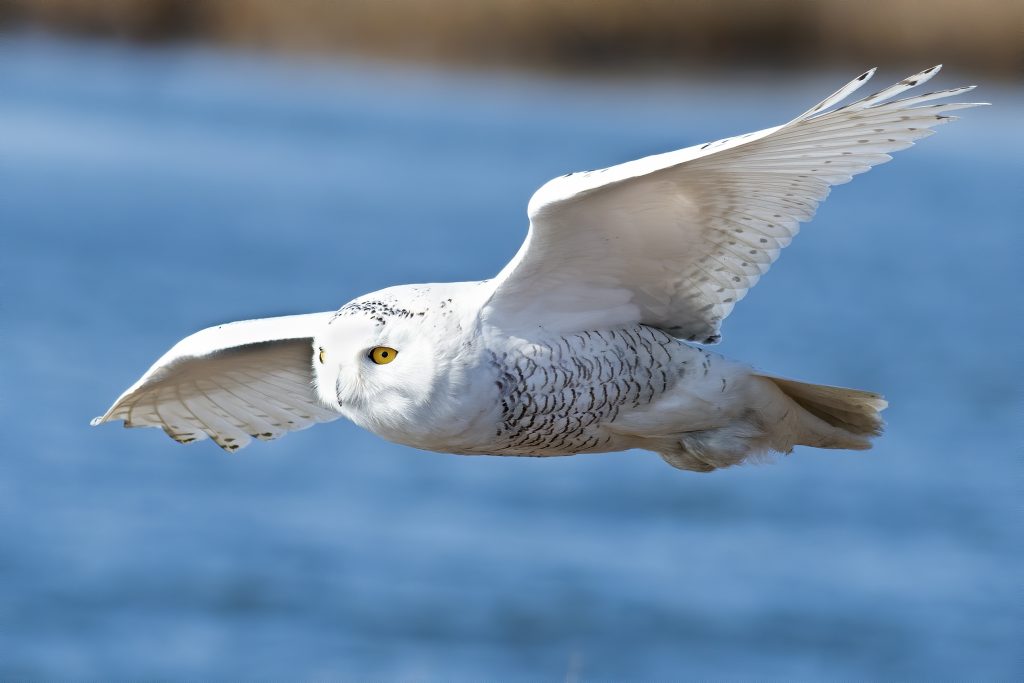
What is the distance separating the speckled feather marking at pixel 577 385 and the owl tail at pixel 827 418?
0.37m

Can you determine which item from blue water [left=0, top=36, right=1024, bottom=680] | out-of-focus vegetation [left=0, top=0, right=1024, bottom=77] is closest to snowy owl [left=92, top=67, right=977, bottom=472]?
blue water [left=0, top=36, right=1024, bottom=680]

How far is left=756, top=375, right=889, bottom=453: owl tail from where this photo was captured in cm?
397

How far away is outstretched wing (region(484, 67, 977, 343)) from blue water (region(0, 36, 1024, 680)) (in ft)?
20.1

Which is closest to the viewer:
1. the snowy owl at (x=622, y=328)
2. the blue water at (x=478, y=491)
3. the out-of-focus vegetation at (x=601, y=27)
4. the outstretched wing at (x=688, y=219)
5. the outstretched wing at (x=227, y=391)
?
the outstretched wing at (x=688, y=219)

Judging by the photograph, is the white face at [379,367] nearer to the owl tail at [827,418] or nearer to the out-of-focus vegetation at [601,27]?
the owl tail at [827,418]

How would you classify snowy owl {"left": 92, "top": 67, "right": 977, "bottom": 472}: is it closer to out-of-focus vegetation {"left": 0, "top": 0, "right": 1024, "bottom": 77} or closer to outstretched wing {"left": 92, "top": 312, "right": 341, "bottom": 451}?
outstretched wing {"left": 92, "top": 312, "right": 341, "bottom": 451}

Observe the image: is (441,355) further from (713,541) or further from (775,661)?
(713,541)

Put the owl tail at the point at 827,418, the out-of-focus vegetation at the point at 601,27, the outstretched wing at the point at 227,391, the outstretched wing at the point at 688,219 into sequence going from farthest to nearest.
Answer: the out-of-focus vegetation at the point at 601,27, the outstretched wing at the point at 227,391, the owl tail at the point at 827,418, the outstretched wing at the point at 688,219

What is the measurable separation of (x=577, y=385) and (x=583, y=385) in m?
0.02

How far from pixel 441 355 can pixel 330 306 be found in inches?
501

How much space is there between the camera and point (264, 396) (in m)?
4.47

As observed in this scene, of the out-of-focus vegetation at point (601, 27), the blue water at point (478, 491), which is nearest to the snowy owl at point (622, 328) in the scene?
the blue water at point (478, 491)

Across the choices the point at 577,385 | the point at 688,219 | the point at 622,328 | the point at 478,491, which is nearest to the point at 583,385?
the point at 577,385

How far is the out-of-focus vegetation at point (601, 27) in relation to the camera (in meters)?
18.1
